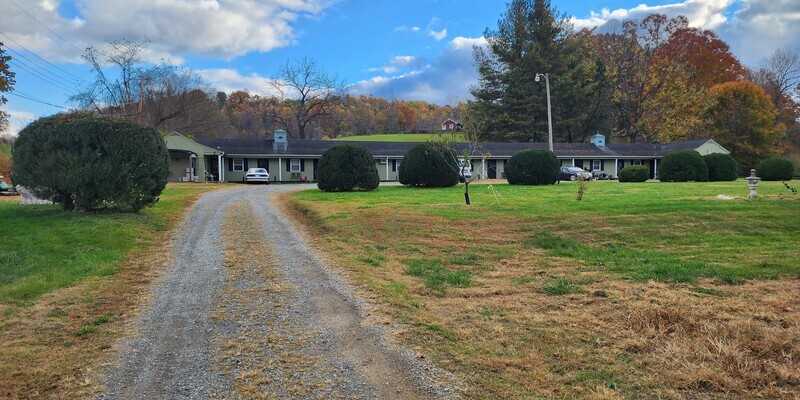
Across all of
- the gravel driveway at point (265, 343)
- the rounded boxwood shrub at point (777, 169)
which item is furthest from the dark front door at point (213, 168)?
the rounded boxwood shrub at point (777, 169)

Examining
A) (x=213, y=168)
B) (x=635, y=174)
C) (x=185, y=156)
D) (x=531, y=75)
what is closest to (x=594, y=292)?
(x=635, y=174)

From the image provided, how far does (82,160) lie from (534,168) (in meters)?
19.8

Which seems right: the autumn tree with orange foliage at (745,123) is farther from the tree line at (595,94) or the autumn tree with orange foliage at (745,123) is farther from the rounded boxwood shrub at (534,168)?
the rounded boxwood shrub at (534,168)

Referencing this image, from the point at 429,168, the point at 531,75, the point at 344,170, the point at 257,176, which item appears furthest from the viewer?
the point at 531,75

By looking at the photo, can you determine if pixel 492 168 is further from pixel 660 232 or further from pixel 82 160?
pixel 82 160

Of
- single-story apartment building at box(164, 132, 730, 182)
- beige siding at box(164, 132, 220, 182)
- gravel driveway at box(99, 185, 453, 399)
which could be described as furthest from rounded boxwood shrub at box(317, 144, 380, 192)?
beige siding at box(164, 132, 220, 182)

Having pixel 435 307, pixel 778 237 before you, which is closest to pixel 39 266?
pixel 435 307

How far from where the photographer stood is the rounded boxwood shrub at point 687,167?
25.2 meters

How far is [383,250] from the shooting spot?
875 cm

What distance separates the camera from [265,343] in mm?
4086

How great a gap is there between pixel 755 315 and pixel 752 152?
1948 inches

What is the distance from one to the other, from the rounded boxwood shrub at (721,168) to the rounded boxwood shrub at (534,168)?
31.0ft

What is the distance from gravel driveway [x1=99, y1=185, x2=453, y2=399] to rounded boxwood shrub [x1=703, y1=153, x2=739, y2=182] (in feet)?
89.2

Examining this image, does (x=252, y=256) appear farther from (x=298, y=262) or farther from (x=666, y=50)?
(x=666, y=50)
